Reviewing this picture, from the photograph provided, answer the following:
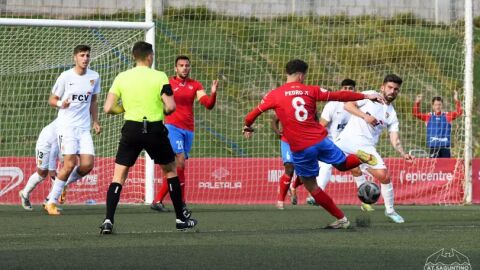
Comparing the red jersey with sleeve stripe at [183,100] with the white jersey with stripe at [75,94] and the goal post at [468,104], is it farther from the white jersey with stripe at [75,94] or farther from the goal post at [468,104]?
the goal post at [468,104]

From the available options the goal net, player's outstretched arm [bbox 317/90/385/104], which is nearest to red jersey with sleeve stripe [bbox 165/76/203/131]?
the goal net

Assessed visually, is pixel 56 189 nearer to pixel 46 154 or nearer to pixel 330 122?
Answer: pixel 46 154

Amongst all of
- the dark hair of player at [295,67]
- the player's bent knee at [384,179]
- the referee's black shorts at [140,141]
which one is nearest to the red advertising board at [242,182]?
the player's bent knee at [384,179]

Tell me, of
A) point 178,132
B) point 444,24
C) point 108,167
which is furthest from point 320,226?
point 444,24

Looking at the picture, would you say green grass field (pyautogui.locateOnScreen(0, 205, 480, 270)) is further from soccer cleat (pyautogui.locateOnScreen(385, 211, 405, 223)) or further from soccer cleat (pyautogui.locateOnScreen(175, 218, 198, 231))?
soccer cleat (pyautogui.locateOnScreen(385, 211, 405, 223))

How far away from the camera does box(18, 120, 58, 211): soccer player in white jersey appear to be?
1456 cm

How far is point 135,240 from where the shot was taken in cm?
927

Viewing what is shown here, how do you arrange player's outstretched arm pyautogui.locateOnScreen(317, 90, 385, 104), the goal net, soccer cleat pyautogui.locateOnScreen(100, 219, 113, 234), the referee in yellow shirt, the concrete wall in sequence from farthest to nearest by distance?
the concrete wall < the goal net < player's outstretched arm pyautogui.locateOnScreen(317, 90, 385, 104) < the referee in yellow shirt < soccer cleat pyautogui.locateOnScreen(100, 219, 113, 234)

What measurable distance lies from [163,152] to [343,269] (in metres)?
3.45

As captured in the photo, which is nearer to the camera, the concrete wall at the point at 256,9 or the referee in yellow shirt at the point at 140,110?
the referee in yellow shirt at the point at 140,110

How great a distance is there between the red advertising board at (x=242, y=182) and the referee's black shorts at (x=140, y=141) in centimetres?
730

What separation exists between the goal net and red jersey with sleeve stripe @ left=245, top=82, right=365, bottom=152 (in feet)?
20.6

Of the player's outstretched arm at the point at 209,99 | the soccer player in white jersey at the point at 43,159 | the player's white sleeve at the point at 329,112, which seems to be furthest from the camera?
the player's white sleeve at the point at 329,112

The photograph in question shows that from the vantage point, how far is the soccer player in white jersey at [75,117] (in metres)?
13.2
